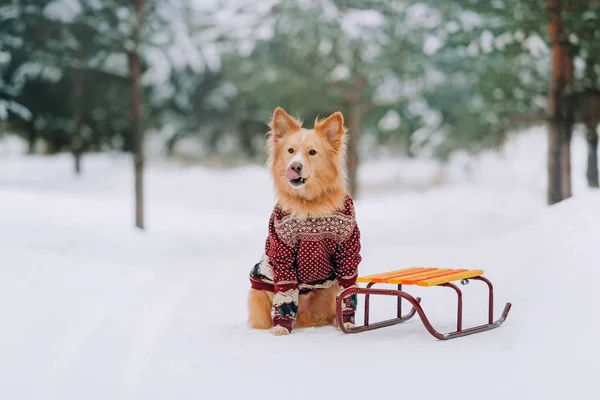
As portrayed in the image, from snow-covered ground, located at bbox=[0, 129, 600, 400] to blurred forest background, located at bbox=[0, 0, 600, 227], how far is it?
1.28 metres

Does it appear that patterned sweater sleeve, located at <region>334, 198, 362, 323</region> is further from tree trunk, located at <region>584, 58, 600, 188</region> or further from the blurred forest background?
tree trunk, located at <region>584, 58, 600, 188</region>

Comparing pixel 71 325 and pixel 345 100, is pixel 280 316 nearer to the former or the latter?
pixel 71 325

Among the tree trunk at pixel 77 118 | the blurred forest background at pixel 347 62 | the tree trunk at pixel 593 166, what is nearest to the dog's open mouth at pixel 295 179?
the blurred forest background at pixel 347 62

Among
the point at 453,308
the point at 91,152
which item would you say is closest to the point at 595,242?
the point at 453,308

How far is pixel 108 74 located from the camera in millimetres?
10539

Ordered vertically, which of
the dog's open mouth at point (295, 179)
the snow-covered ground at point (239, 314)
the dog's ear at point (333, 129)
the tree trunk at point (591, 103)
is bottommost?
the snow-covered ground at point (239, 314)

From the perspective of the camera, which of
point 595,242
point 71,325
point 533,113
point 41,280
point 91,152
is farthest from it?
point 91,152

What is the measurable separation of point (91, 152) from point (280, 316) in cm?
1386

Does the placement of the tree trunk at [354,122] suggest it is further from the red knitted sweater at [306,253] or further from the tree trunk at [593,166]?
the red knitted sweater at [306,253]

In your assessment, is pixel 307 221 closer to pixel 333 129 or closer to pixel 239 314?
pixel 333 129

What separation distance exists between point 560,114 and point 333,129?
248 inches

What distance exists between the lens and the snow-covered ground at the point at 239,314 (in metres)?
3.62

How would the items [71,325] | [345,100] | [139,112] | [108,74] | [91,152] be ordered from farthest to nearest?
[91,152] → [345,100] → [108,74] → [139,112] → [71,325]

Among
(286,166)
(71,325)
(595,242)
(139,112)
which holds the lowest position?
(71,325)
